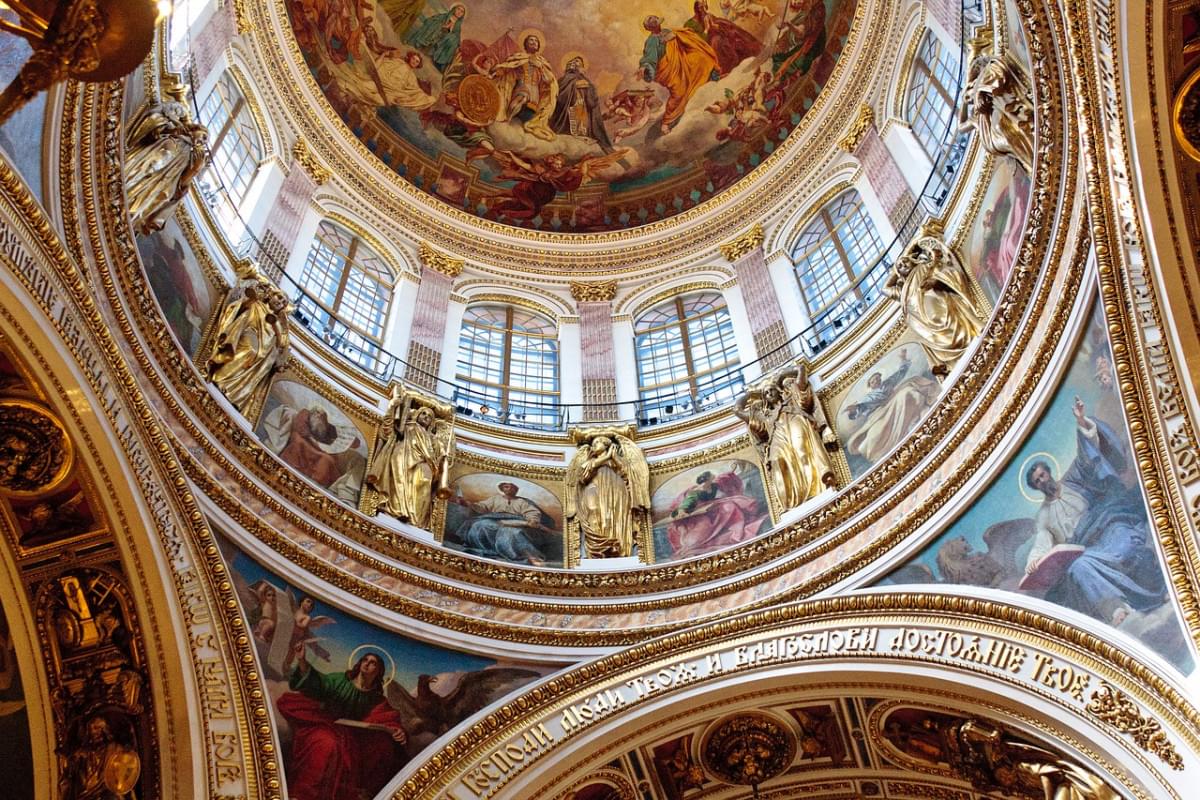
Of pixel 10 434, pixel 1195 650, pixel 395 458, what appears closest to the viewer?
pixel 1195 650

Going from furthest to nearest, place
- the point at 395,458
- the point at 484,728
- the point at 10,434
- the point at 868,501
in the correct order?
the point at 395,458 → the point at 868,501 → the point at 484,728 → the point at 10,434

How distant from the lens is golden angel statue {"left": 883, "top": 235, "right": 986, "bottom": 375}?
14438mm

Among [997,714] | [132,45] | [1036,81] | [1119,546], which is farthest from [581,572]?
[132,45]

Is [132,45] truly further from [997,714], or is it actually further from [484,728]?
[997,714]

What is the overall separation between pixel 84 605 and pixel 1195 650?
9.93 m

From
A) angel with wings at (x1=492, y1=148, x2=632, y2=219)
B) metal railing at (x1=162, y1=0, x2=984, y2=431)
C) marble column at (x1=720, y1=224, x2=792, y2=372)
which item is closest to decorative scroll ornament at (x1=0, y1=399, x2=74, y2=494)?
metal railing at (x1=162, y1=0, x2=984, y2=431)

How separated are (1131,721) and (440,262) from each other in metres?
14.2

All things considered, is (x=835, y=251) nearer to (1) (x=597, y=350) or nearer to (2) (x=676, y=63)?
(1) (x=597, y=350)

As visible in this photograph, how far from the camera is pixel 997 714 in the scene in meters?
11.6

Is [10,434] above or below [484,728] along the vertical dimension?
above

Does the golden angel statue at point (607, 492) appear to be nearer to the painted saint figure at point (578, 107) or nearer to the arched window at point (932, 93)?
the arched window at point (932, 93)

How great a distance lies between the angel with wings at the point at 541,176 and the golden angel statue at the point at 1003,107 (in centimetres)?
1146

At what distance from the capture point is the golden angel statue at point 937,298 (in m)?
14.4

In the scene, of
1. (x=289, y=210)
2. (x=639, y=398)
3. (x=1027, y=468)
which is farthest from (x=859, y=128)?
(x=1027, y=468)
